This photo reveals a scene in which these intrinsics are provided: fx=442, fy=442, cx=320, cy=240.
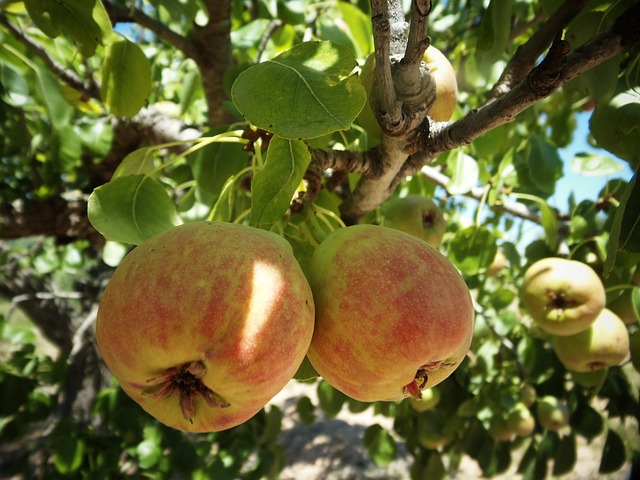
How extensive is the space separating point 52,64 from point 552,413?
3226 millimetres

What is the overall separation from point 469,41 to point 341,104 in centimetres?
288

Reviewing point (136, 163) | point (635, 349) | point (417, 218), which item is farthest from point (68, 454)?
Answer: point (635, 349)

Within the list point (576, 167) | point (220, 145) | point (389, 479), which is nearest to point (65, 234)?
point (220, 145)

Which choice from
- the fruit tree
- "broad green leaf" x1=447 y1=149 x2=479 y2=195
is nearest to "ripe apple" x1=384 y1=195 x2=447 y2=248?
the fruit tree

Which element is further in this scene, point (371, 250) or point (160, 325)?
point (371, 250)

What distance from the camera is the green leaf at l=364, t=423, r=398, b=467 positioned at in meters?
3.01

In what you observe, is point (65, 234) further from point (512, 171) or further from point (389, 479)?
point (389, 479)

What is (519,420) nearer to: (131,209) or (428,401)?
(428,401)

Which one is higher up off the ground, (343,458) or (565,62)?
(565,62)

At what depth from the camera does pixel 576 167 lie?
7.24 ft

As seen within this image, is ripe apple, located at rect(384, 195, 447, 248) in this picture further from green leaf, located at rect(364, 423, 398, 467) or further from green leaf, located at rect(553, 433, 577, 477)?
green leaf, located at rect(553, 433, 577, 477)

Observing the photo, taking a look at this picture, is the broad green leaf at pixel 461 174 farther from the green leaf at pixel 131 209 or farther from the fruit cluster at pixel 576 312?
the green leaf at pixel 131 209

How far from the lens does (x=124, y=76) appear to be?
4.96 ft

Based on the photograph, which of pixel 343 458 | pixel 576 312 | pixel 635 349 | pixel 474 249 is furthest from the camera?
pixel 343 458
